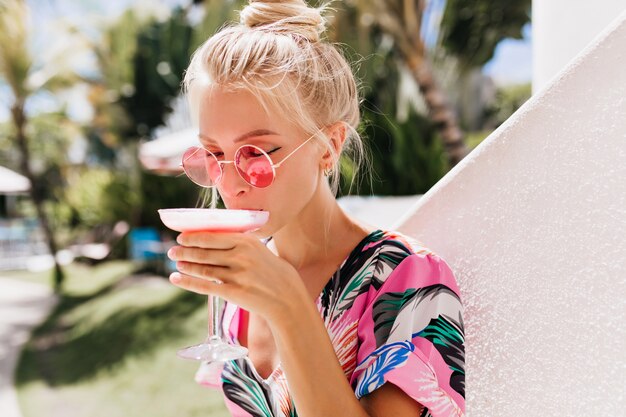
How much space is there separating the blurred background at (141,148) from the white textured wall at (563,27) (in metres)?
1.74

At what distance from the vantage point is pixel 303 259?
166 centimetres

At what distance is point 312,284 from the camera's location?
5.29ft

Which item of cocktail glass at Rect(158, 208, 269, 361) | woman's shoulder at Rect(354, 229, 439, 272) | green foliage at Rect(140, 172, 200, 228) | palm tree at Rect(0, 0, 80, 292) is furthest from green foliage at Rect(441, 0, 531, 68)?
cocktail glass at Rect(158, 208, 269, 361)

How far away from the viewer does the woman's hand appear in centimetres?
118

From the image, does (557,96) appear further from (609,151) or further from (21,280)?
(21,280)

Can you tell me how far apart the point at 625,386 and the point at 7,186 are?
70.2 feet

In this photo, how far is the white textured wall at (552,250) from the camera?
1398 millimetres

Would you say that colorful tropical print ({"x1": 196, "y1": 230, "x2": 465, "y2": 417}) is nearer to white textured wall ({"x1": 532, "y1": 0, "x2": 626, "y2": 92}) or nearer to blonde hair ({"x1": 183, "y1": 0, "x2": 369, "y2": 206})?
blonde hair ({"x1": 183, "y1": 0, "x2": 369, "y2": 206})

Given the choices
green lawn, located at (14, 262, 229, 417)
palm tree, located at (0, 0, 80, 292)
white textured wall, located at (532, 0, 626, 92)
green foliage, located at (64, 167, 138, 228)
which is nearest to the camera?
white textured wall, located at (532, 0, 626, 92)

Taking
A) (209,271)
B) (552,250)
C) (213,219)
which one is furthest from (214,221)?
(552,250)

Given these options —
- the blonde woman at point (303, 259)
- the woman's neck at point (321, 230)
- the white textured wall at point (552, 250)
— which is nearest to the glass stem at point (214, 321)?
the blonde woman at point (303, 259)

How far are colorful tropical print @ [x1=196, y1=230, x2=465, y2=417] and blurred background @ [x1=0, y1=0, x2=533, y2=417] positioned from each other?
300 centimetres

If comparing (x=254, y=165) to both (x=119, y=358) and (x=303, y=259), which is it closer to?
(x=303, y=259)

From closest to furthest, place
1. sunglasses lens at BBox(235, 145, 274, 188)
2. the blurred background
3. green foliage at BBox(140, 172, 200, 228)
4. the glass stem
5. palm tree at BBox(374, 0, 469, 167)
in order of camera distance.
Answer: sunglasses lens at BBox(235, 145, 274, 188)
the glass stem
the blurred background
palm tree at BBox(374, 0, 469, 167)
green foliage at BBox(140, 172, 200, 228)
